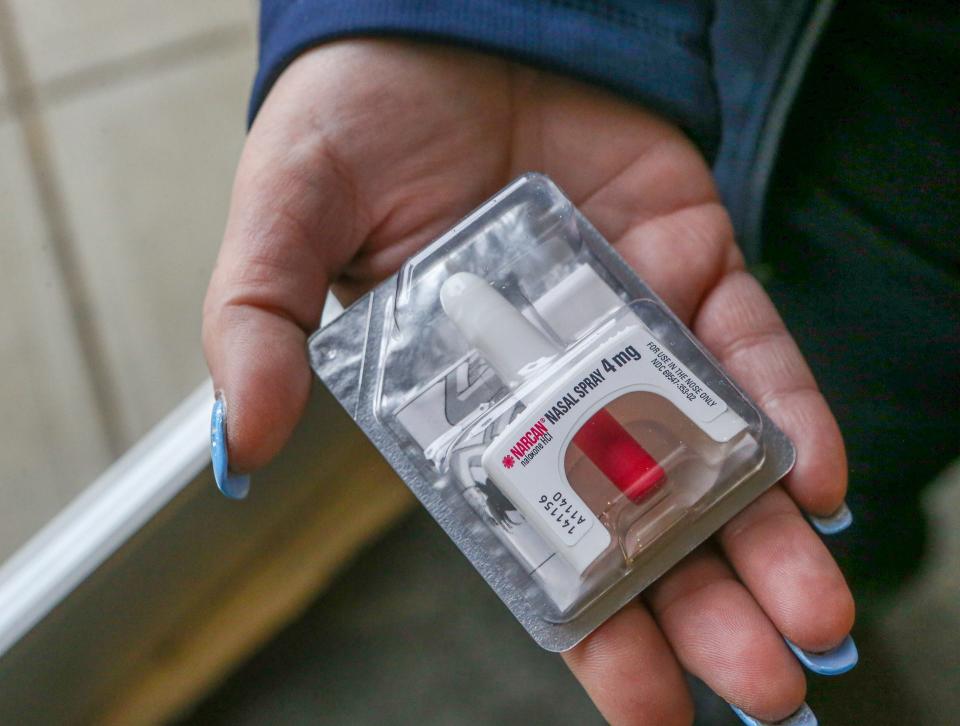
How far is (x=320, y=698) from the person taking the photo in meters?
0.83

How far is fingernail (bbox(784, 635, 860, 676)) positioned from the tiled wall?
23.4 inches

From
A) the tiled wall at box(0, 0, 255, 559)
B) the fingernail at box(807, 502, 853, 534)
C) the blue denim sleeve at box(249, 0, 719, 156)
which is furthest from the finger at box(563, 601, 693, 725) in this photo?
the tiled wall at box(0, 0, 255, 559)

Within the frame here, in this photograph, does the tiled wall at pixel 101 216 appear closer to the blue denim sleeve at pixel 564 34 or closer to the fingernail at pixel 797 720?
the blue denim sleeve at pixel 564 34

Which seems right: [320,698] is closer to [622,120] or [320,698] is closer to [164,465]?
[164,465]

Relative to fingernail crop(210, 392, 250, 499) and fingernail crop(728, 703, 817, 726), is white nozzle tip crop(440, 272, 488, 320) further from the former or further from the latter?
fingernail crop(728, 703, 817, 726)

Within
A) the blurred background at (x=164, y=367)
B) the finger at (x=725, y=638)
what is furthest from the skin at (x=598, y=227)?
the blurred background at (x=164, y=367)

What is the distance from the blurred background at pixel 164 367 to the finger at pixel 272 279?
1.18ft

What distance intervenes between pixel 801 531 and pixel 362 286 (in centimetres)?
30

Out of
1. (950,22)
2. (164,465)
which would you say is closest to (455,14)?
(950,22)

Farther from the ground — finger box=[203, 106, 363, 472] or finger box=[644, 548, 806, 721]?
finger box=[203, 106, 363, 472]

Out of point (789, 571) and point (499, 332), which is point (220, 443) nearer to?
point (499, 332)

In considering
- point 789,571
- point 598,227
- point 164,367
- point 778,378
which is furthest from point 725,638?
point 164,367

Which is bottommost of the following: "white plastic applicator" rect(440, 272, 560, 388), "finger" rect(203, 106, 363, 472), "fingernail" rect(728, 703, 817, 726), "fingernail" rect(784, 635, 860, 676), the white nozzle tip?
"fingernail" rect(728, 703, 817, 726)

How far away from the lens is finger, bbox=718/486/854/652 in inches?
17.9
